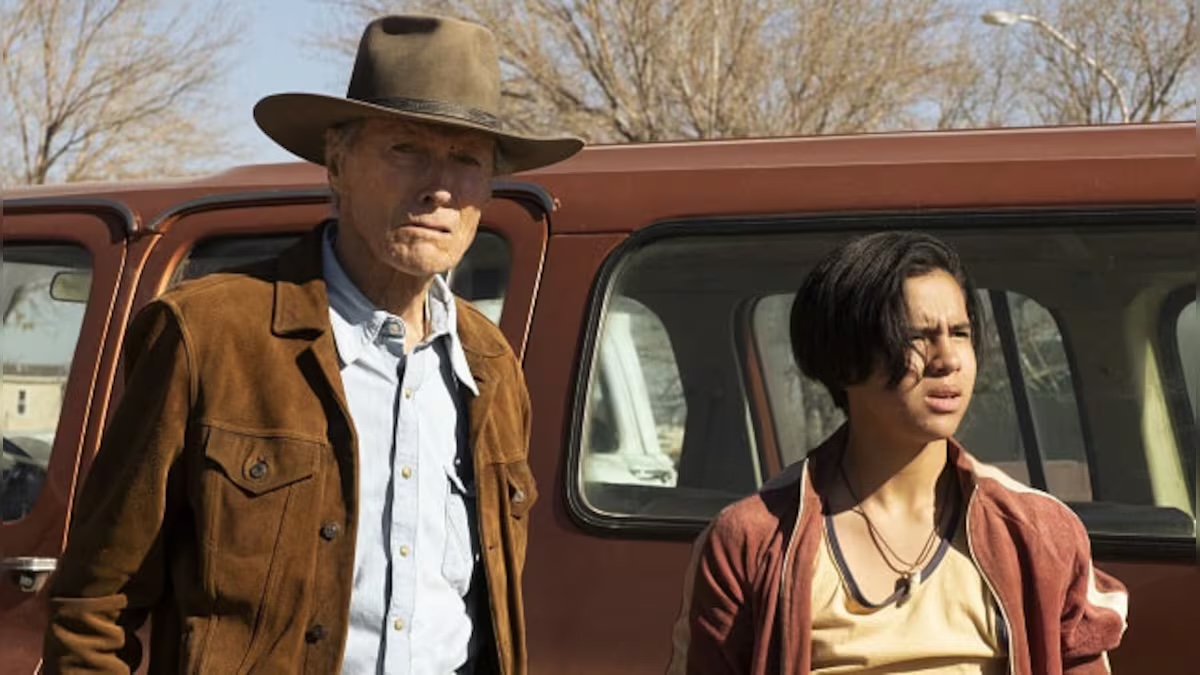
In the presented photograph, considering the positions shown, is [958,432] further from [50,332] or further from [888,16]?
[888,16]

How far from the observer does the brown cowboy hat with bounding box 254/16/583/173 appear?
2.73 metres

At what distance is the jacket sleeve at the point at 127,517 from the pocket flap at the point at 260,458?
0.19 feet

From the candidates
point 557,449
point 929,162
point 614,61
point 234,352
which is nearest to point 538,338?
point 557,449

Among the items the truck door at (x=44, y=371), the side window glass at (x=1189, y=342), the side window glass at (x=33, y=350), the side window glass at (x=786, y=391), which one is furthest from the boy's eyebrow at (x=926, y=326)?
the side window glass at (x=33, y=350)

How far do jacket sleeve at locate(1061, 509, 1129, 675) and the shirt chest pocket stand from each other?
107 centimetres

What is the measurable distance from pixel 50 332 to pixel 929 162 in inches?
86.7

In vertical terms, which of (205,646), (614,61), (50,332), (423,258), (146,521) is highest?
(614,61)

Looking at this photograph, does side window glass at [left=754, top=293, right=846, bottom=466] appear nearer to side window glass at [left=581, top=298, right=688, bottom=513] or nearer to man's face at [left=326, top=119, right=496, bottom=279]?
side window glass at [left=581, top=298, right=688, bottom=513]

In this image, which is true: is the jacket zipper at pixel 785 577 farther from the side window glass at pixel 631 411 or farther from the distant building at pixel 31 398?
the distant building at pixel 31 398

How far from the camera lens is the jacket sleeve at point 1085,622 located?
8.23 ft

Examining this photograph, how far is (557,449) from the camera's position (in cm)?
366

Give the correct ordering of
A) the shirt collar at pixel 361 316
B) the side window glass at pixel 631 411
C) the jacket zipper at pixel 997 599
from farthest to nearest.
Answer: the side window glass at pixel 631 411
the shirt collar at pixel 361 316
the jacket zipper at pixel 997 599

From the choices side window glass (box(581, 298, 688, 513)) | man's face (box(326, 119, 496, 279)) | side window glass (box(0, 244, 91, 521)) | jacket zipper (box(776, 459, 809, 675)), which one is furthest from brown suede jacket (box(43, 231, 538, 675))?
side window glass (box(0, 244, 91, 521))

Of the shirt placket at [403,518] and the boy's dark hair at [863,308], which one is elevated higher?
the boy's dark hair at [863,308]
